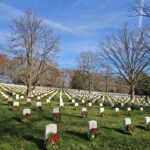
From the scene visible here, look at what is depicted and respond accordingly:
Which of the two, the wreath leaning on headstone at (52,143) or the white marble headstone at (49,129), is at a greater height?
the white marble headstone at (49,129)

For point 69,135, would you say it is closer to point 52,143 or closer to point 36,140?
point 36,140

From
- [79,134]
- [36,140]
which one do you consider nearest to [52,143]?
[36,140]

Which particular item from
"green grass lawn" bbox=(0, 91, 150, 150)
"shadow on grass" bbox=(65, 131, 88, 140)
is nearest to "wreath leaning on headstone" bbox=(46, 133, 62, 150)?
"green grass lawn" bbox=(0, 91, 150, 150)

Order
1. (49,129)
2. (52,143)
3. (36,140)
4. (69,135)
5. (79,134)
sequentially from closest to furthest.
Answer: (52,143)
(49,129)
(36,140)
(69,135)
(79,134)

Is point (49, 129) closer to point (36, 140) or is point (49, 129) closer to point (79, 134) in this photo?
point (36, 140)

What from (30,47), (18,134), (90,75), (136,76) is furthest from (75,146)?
(90,75)

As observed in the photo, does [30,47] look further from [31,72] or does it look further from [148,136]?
[148,136]

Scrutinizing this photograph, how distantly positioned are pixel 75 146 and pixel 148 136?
11.2 feet

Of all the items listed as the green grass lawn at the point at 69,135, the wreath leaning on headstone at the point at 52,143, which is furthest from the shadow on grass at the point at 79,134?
the wreath leaning on headstone at the point at 52,143

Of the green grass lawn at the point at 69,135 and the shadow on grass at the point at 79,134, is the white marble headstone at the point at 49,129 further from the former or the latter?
the shadow on grass at the point at 79,134

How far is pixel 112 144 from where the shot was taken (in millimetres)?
10094

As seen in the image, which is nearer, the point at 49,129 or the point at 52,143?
the point at 52,143

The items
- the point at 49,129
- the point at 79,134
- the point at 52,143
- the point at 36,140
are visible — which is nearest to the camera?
the point at 52,143

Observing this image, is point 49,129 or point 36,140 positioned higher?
point 49,129
